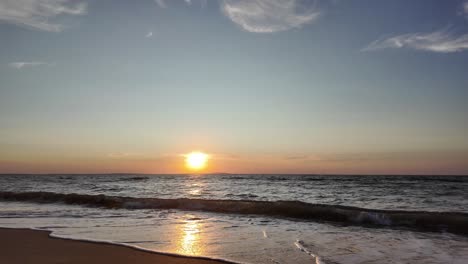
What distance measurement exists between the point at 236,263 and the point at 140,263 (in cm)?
146

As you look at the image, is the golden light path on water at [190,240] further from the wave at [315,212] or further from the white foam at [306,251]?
the wave at [315,212]

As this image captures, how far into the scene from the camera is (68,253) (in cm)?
665

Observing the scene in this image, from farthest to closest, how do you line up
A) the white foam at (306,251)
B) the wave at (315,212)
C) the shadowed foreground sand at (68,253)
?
1. the wave at (315,212)
2. the white foam at (306,251)
3. the shadowed foreground sand at (68,253)

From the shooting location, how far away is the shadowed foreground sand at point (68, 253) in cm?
613

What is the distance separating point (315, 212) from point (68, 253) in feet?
31.7

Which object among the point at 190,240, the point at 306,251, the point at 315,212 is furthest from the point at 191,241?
A: the point at 315,212

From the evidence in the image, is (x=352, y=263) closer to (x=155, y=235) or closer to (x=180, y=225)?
(x=155, y=235)

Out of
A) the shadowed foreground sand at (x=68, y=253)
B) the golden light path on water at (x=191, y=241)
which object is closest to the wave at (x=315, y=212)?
the golden light path on water at (x=191, y=241)

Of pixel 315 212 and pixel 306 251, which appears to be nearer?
pixel 306 251

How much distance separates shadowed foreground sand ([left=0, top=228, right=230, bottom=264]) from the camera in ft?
20.1

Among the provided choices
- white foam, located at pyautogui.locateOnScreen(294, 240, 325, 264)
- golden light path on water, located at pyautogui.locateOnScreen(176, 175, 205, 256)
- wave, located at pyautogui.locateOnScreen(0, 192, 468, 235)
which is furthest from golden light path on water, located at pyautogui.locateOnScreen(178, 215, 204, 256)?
wave, located at pyautogui.locateOnScreen(0, 192, 468, 235)

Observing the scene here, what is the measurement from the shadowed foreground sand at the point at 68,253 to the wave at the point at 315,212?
760 cm

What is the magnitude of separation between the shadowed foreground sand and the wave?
760 centimetres

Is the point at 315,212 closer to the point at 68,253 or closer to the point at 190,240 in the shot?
the point at 190,240
